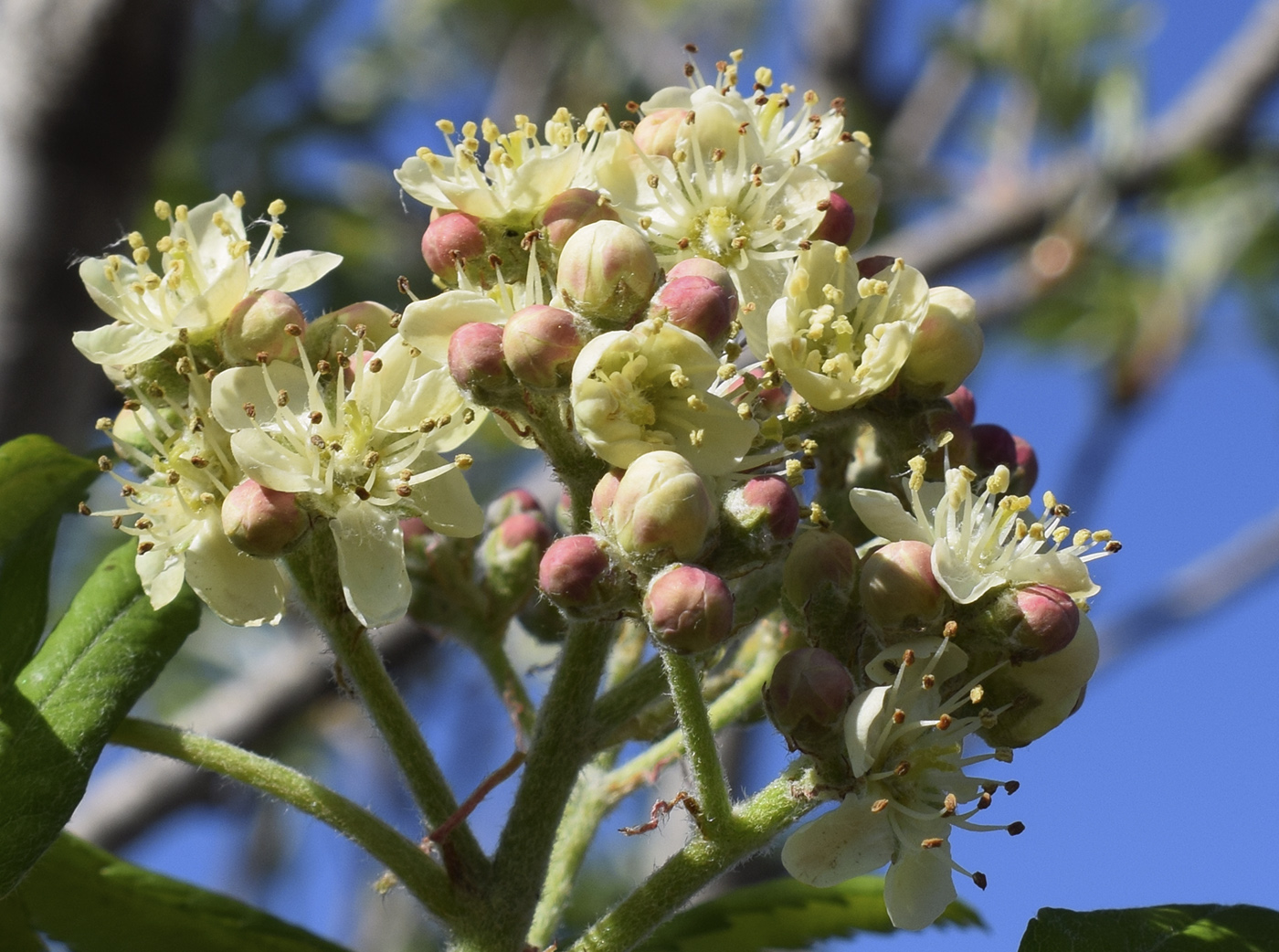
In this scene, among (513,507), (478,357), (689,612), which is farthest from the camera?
(513,507)

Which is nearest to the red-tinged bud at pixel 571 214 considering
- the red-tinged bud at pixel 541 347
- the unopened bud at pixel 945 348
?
the red-tinged bud at pixel 541 347

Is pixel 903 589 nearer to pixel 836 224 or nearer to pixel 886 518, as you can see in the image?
pixel 886 518

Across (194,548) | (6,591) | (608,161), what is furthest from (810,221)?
(6,591)

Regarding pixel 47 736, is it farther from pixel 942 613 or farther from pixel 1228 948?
pixel 1228 948

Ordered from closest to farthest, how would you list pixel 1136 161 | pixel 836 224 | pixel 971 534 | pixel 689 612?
1. pixel 689 612
2. pixel 971 534
3. pixel 836 224
4. pixel 1136 161

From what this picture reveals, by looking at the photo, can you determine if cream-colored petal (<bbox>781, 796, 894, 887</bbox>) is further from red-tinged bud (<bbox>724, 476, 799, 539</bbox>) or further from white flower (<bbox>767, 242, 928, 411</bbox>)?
white flower (<bbox>767, 242, 928, 411</bbox>)

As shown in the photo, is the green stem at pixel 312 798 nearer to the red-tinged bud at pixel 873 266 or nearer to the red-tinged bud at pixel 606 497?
the red-tinged bud at pixel 606 497

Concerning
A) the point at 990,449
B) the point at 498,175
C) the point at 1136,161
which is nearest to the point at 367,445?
the point at 498,175
